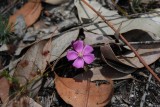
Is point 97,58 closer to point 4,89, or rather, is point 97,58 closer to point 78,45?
point 78,45

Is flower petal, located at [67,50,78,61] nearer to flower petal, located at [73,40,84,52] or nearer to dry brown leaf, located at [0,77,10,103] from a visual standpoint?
flower petal, located at [73,40,84,52]

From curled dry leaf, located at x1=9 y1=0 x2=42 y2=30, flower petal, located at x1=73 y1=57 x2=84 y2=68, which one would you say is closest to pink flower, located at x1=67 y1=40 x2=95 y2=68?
flower petal, located at x1=73 y1=57 x2=84 y2=68

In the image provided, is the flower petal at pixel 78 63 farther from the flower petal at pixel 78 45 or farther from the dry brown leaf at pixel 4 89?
the dry brown leaf at pixel 4 89

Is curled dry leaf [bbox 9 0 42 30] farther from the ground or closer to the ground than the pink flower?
farther from the ground

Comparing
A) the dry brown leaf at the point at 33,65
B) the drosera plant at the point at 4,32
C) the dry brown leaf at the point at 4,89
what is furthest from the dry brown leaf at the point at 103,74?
the drosera plant at the point at 4,32

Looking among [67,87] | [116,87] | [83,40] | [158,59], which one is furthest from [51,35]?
[158,59]

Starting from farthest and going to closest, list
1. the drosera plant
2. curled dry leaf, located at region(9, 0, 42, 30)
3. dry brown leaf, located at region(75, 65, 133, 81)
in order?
curled dry leaf, located at region(9, 0, 42, 30) → the drosera plant → dry brown leaf, located at region(75, 65, 133, 81)
